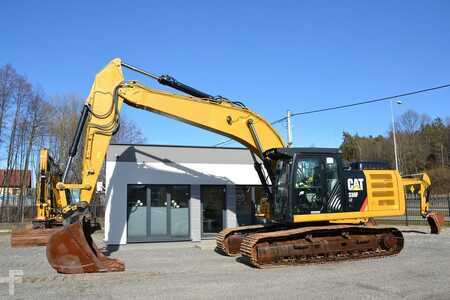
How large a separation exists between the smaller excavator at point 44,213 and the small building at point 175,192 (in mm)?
2101

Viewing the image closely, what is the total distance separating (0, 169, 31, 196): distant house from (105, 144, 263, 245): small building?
25.8 meters

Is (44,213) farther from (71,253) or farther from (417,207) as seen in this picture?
(417,207)

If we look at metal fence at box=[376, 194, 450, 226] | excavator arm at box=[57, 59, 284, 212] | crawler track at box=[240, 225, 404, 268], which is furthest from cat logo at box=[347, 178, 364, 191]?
metal fence at box=[376, 194, 450, 226]

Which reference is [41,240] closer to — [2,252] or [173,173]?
[2,252]

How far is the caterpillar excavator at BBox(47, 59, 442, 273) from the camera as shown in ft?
38.3

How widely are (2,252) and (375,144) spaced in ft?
254

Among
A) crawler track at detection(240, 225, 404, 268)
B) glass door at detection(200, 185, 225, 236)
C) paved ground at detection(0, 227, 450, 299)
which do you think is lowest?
paved ground at detection(0, 227, 450, 299)

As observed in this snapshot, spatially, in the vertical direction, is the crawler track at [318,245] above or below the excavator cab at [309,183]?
below

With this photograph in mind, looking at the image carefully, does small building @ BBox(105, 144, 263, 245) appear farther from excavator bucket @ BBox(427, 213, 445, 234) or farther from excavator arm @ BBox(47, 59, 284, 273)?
excavator bucket @ BBox(427, 213, 445, 234)

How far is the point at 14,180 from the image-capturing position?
1795 inches

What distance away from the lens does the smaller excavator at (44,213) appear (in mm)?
17234

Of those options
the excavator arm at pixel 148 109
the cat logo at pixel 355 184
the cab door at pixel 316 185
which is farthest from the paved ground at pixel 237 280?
the excavator arm at pixel 148 109

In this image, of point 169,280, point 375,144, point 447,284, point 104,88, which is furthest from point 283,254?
point 375,144

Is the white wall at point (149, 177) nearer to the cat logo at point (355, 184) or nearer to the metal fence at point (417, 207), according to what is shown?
the cat logo at point (355, 184)
